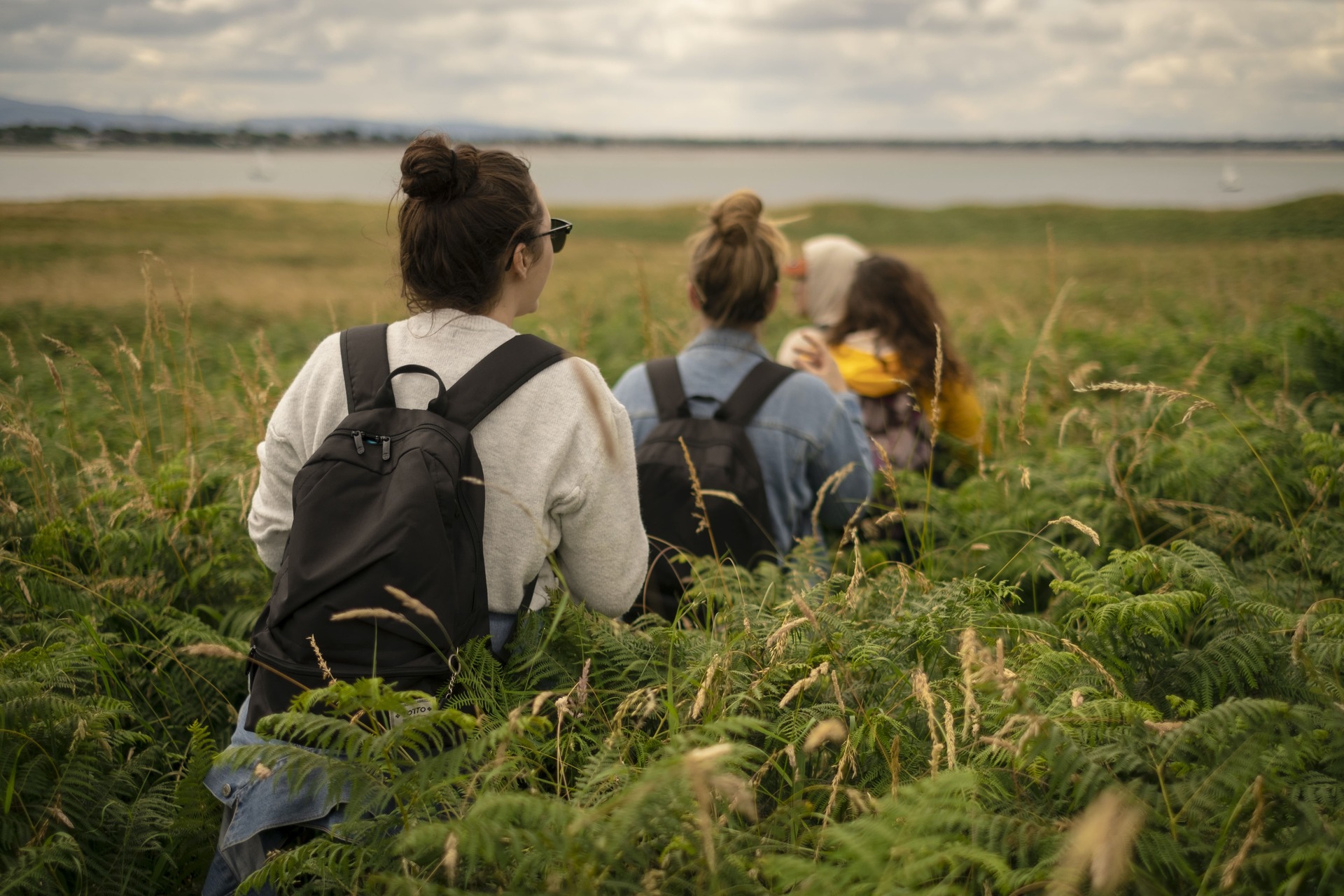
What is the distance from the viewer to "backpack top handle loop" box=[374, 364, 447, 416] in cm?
210

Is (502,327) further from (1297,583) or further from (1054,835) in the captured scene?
(1297,583)

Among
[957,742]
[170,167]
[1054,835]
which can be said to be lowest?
[957,742]

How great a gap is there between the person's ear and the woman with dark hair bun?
62.0 inches

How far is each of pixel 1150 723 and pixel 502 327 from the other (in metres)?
1.90

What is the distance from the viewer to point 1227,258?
21.2 meters

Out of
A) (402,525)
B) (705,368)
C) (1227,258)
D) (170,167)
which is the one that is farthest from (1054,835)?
(170,167)

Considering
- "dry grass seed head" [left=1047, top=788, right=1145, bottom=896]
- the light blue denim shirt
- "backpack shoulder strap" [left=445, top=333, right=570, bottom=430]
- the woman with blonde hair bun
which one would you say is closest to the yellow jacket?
the woman with blonde hair bun

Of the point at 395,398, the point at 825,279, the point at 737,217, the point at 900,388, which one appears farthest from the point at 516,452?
the point at 825,279

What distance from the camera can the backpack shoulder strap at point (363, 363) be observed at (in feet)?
7.18

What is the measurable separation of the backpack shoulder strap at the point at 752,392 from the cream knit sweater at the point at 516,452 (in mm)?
1267

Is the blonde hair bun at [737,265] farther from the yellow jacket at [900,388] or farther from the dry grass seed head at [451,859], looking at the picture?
the dry grass seed head at [451,859]

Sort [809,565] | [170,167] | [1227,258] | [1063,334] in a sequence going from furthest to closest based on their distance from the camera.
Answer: [170,167] → [1227,258] → [1063,334] → [809,565]

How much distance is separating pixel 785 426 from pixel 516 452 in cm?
177

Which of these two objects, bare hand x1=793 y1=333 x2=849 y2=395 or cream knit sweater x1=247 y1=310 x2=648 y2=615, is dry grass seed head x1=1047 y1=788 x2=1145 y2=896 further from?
bare hand x1=793 y1=333 x2=849 y2=395
